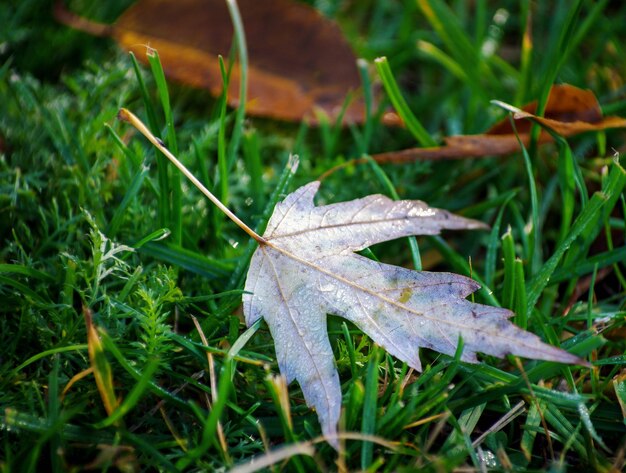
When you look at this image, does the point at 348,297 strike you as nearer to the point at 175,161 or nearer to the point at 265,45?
the point at 175,161

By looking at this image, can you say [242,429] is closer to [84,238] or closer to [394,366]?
[394,366]

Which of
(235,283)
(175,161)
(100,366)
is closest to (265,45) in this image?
(175,161)

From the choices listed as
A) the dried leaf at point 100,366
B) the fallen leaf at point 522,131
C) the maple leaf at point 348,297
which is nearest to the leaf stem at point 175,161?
the maple leaf at point 348,297

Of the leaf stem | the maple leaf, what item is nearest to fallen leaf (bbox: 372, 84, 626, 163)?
the maple leaf

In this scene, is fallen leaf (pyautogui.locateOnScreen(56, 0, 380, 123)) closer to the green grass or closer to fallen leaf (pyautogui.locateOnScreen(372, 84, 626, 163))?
the green grass

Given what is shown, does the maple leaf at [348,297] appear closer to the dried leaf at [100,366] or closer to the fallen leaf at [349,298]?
the fallen leaf at [349,298]

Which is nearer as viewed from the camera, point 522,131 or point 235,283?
point 235,283
